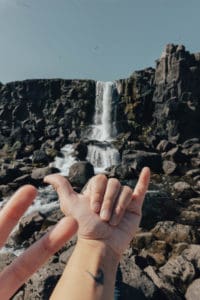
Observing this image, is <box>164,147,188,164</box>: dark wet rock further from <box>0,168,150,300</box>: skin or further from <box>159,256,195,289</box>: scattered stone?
<box>0,168,150,300</box>: skin

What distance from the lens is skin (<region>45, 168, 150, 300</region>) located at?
9.12ft

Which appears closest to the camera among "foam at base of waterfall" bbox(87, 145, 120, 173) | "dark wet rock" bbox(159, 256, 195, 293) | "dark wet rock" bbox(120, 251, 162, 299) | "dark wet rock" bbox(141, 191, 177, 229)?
"dark wet rock" bbox(120, 251, 162, 299)

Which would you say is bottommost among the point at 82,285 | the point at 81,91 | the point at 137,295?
the point at 137,295

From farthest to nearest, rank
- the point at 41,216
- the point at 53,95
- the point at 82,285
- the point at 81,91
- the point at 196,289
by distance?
the point at 53,95 → the point at 81,91 → the point at 41,216 → the point at 196,289 → the point at 82,285

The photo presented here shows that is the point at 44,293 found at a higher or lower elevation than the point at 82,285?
lower

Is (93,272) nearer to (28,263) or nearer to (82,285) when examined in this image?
(82,285)

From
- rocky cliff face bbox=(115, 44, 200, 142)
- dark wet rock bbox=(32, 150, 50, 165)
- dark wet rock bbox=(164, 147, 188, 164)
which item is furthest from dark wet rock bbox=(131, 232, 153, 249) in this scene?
rocky cliff face bbox=(115, 44, 200, 142)

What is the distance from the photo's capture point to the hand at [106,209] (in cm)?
310

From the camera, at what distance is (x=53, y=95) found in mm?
94562

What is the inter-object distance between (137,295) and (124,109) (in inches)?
2634

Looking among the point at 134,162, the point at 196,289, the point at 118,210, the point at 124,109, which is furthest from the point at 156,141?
the point at 118,210

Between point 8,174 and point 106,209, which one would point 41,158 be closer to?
point 8,174

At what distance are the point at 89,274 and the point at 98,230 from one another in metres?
Answer: 0.38

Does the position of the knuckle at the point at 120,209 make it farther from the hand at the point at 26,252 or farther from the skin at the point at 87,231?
the hand at the point at 26,252
